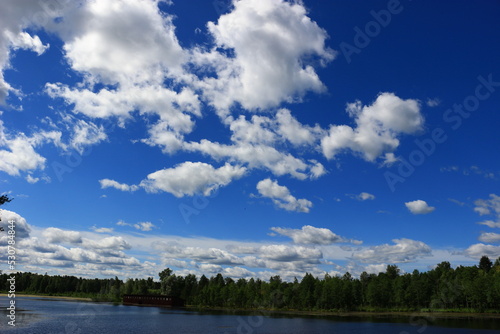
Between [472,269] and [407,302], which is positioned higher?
[472,269]

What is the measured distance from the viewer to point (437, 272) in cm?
19738

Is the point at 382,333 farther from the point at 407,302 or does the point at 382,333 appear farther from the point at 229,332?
the point at 407,302

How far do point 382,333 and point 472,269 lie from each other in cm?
11149

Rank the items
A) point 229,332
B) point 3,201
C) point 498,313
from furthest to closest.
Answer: point 498,313 → point 229,332 → point 3,201

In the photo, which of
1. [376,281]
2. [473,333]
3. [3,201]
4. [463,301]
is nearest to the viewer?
[3,201]

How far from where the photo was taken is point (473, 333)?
82.0 metres

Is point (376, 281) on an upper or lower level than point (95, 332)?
upper

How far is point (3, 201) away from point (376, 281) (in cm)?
17999

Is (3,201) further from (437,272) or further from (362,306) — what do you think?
(437,272)

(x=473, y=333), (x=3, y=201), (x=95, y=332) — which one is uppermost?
→ (x=3, y=201)

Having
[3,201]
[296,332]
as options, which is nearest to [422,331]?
[296,332]

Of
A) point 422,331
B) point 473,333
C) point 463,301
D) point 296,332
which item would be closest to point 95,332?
point 296,332

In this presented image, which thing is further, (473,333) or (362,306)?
(362,306)

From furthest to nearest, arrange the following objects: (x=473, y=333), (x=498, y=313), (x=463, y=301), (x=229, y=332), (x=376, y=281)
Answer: (x=376, y=281)
(x=463, y=301)
(x=498, y=313)
(x=229, y=332)
(x=473, y=333)
